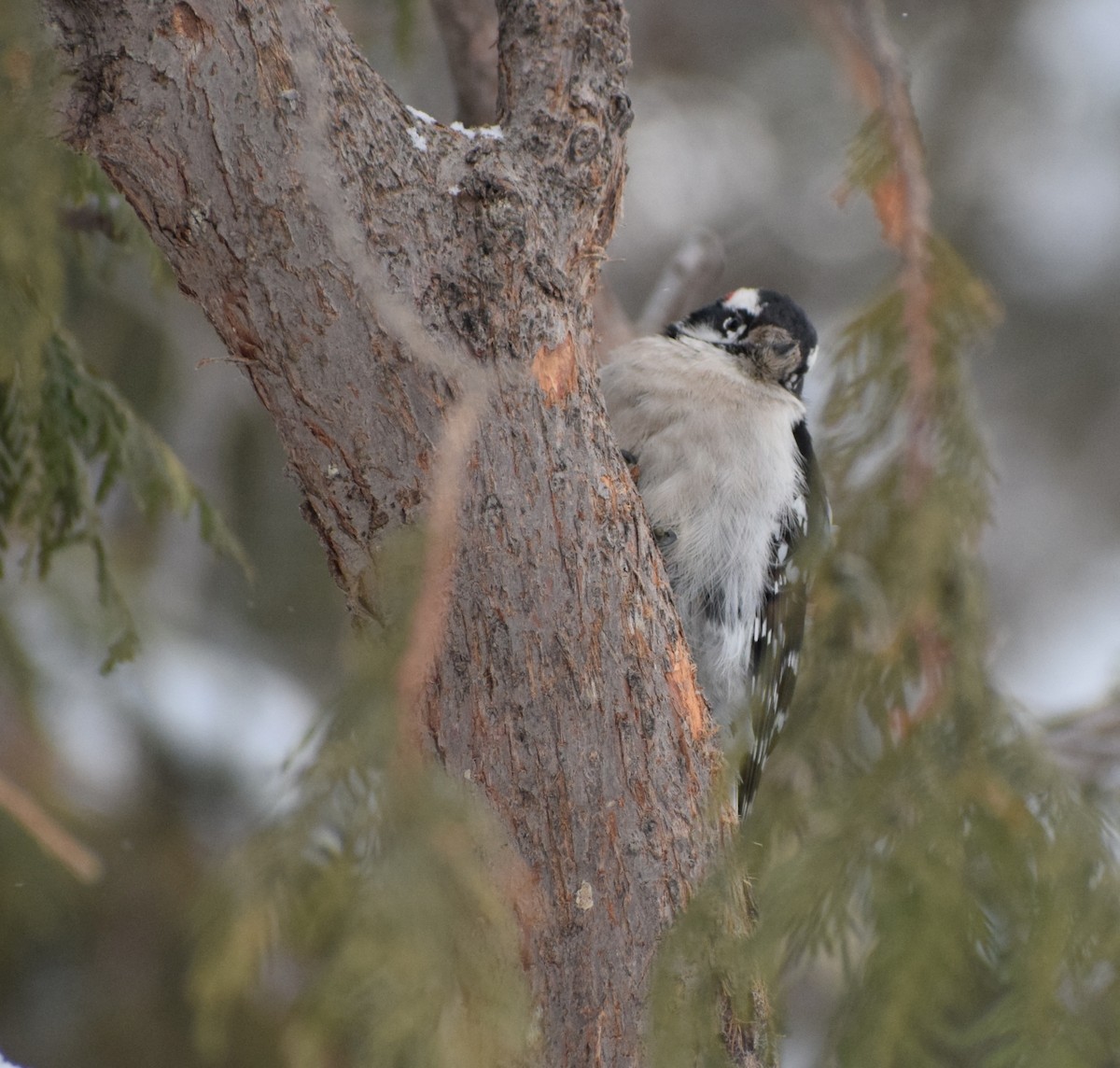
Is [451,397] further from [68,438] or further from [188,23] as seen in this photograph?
[68,438]

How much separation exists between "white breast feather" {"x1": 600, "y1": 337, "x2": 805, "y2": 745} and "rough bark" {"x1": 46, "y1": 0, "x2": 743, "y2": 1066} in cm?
94

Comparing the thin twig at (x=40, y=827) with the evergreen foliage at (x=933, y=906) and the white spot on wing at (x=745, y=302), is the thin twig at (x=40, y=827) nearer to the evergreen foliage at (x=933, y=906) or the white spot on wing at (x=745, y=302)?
the evergreen foliage at (x=933, y=906)

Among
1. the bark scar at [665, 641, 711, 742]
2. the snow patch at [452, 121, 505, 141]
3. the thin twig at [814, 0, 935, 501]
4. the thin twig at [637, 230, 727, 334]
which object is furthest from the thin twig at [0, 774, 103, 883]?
the thin twig at [637, 230, 727, 334]

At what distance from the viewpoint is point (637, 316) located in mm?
5824

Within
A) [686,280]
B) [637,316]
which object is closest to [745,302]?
[686,280]

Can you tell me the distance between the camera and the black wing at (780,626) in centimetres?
258

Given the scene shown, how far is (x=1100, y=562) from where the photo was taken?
21.3ft

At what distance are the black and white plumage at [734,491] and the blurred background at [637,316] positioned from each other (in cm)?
75

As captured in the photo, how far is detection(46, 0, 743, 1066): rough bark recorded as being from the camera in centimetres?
142

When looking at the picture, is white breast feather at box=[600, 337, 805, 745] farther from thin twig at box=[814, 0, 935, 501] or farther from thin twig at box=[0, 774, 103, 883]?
thin twig at box=[0, 774, 103, 883]

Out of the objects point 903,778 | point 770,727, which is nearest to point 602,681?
point 903,778

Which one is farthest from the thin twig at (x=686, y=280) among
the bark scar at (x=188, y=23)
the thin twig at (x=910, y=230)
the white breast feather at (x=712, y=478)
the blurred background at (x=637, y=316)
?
the bark scar at (x=188, y=23)

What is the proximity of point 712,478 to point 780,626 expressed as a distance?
Answer: 0.37m

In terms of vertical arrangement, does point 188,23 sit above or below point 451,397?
above
